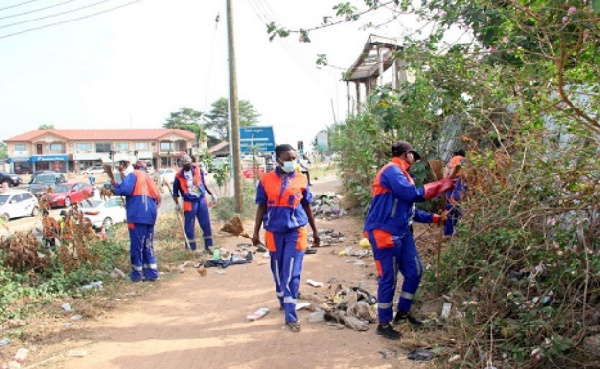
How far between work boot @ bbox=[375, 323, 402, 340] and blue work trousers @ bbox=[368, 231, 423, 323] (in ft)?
0.18

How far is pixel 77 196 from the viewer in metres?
24.5

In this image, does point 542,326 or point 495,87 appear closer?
point 542,326

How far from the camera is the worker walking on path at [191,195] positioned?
8.73 m

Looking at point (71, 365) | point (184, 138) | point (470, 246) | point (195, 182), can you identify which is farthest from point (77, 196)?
point (184, 138)

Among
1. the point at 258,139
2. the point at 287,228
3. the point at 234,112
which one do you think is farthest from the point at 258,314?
the point at 258,139

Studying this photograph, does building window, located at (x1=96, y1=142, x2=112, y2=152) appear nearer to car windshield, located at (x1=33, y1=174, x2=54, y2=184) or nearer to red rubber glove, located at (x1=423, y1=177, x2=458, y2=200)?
car windshield, located at (x1=33, y1=174, x2=54, y2=184)

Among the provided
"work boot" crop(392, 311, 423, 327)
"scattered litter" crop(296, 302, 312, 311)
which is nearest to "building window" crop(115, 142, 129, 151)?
"scattered litter" crop(296, 302, 312, 311)

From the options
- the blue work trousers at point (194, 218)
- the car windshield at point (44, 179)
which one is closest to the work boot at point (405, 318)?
the blue work trousers at point (194, 218)

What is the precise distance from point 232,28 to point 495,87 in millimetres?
9441

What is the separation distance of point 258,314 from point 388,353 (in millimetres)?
1718

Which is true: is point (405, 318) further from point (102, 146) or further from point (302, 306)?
point (102, 146)

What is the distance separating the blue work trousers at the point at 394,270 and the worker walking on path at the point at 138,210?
3721 millimetres

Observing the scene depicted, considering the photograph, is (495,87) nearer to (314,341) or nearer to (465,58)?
(465,58)

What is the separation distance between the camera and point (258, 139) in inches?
640
